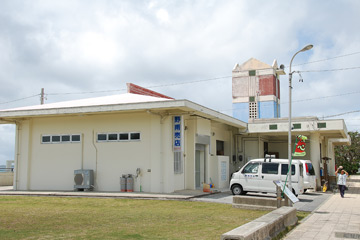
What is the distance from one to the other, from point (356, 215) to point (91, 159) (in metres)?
12.3

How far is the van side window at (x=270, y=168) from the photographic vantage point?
17109 millimetres

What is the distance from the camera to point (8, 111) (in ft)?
65.3

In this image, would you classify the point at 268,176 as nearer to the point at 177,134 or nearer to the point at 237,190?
the point at 237,190

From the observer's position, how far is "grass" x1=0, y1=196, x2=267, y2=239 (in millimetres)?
8156

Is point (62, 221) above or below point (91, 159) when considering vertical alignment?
below

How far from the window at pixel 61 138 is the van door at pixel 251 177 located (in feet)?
27.6

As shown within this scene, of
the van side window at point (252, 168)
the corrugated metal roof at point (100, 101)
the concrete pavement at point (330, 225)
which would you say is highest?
the corrugated metal roof at point (100, 101)

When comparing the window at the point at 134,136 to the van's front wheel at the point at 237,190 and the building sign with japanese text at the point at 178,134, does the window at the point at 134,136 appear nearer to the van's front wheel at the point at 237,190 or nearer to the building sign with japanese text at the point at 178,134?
the building sign with japanese text at the point at 178,134

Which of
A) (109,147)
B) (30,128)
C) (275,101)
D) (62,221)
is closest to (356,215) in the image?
(62,221)

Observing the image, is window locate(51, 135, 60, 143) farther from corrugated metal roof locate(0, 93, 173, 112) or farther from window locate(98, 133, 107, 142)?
window locate(98, 133, 107, 142)

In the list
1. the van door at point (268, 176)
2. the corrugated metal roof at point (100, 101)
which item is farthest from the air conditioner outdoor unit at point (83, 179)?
the van door at point (268, 176)

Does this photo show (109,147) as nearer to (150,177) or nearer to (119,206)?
(150,177)

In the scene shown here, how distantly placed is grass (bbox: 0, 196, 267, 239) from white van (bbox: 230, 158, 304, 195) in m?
3.61

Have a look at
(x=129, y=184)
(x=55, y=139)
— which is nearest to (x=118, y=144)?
(x=129, y=184)
